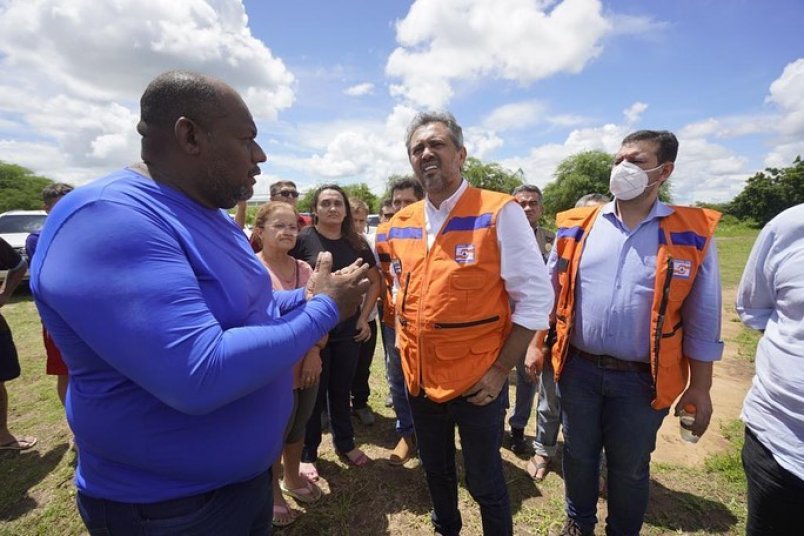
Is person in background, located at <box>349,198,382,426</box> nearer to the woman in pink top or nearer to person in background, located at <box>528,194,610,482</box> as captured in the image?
the woman in pink top

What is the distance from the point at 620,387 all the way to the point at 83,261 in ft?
7.62

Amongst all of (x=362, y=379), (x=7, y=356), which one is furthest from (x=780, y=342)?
(x=7, y=356)

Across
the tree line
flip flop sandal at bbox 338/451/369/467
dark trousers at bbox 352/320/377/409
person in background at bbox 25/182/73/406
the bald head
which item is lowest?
flip flop sandal at bbox 338/451/369/467

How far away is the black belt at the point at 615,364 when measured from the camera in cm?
207

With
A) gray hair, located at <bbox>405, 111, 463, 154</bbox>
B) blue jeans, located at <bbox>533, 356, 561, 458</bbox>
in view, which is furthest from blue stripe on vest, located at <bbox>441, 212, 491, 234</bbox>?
blue jeans, located at <bbox>533, 356, 561, 458</bbox>

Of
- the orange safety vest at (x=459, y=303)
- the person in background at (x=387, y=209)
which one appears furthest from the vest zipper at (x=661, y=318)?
the person in background at (x=387, y=209)

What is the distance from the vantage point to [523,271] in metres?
1.88

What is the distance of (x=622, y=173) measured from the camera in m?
2.06

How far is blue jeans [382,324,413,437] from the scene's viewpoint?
3432 mm

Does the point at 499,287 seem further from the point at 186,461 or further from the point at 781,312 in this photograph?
the point at 186,461

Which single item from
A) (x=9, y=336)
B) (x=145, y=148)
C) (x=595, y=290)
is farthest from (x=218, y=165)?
(x=9, y=336)

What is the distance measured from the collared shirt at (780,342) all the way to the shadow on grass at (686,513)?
1317 millimetres

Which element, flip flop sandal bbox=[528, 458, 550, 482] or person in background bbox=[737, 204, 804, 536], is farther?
flip flop sandal bbox=[528, 458, 550, 482]

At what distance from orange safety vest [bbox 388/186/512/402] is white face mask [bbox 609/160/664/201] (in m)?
0.63
